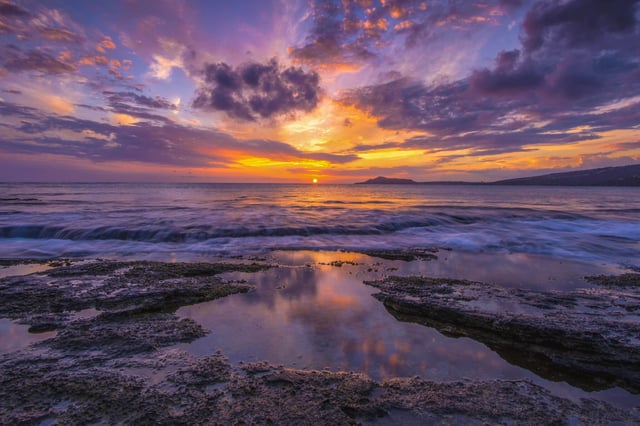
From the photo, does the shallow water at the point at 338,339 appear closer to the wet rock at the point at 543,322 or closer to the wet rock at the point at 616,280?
the wet rock at the point at 543,322

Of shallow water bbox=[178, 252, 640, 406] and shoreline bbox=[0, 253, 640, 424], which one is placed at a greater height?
shoreline bbox=[0, 253, 640, 424]

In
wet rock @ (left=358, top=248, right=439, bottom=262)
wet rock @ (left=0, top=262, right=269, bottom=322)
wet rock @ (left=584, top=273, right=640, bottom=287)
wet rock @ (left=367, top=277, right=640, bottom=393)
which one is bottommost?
wet rock @ (left=358, top=248, right=439, bottom=262)

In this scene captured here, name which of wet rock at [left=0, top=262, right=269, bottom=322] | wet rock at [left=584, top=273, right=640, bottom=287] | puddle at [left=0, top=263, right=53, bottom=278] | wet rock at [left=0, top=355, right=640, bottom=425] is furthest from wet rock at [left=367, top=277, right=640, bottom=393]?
puddle at [left=0, top=263, right=53, bottom=278]

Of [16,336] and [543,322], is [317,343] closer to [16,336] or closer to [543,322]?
[543,322]

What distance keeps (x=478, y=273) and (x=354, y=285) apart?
16.4 ft

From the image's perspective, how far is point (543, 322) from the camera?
6.32m

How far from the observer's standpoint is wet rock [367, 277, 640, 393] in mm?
4988

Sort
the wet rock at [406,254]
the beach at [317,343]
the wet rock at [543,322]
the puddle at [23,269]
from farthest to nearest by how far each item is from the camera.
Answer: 1. the wet rock at [406,254]
2. the puddle at [23,269]
3. the wet rock at [543,322]
4. the beach at [317,343]

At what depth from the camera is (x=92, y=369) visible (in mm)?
4648

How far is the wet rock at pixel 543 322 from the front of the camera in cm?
499

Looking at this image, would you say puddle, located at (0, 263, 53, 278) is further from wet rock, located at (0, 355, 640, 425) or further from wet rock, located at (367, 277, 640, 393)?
wet rock, located at (367, 277, 640, 393)

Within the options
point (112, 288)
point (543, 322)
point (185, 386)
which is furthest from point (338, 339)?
point (112, 288)

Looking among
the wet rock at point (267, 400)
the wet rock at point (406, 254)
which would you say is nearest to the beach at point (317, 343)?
the wet rock at point (267, 400)

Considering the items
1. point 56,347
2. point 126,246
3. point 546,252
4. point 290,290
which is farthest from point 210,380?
point 546,252
